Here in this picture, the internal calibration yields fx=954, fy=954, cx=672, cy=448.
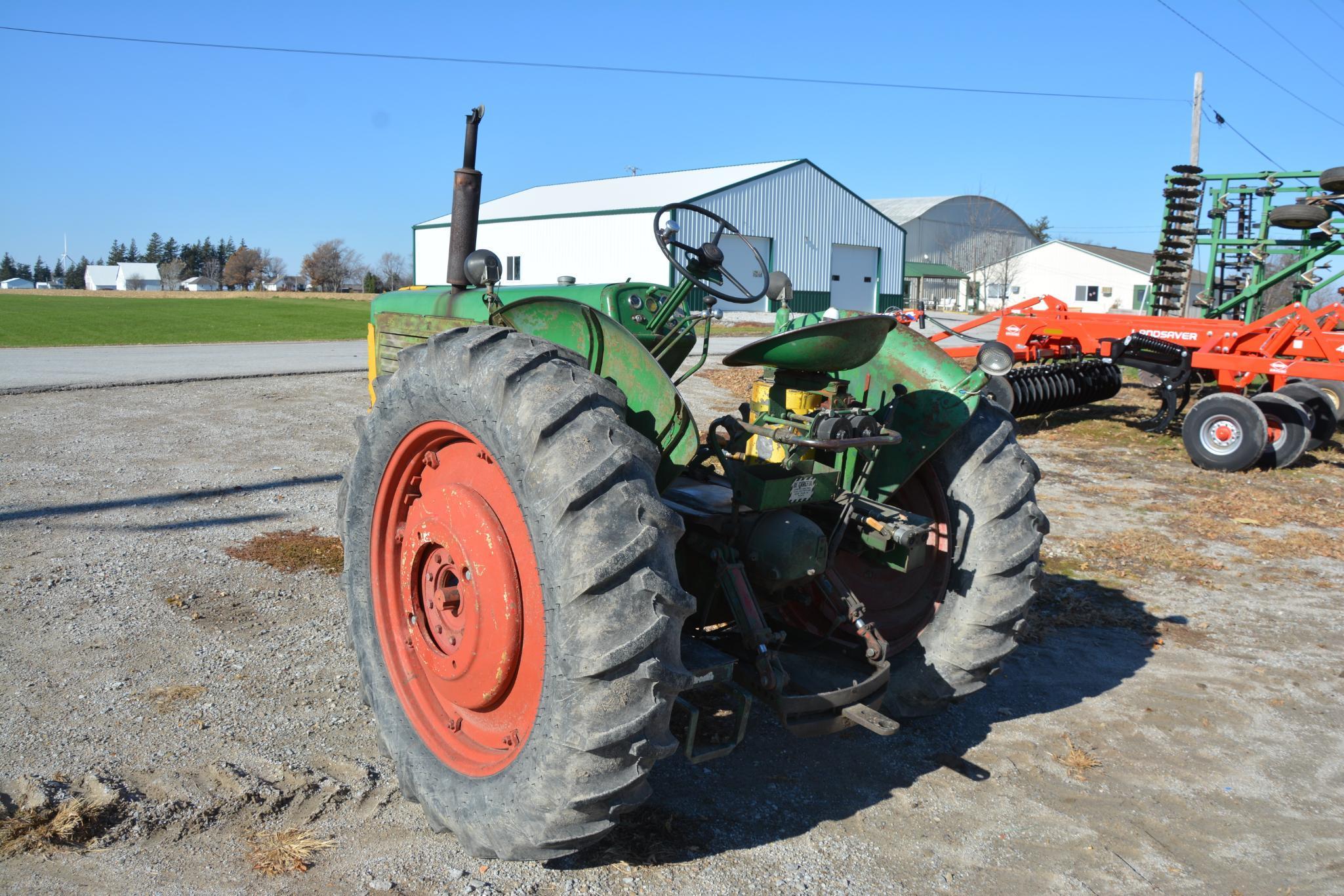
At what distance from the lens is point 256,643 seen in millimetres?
4398

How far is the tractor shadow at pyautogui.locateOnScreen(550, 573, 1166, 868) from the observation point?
9.96 ft

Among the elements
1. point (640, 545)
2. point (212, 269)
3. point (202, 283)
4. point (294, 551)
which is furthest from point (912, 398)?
point (212, 269)

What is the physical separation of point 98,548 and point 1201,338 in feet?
36.7

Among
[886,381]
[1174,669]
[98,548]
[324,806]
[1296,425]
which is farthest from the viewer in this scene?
[1296,425]

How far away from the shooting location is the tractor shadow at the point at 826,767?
3.04m

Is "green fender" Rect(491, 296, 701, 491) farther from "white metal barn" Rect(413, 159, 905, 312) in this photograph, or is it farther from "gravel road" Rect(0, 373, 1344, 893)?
"white metal barn" Rect(413, 159, 905, 312)

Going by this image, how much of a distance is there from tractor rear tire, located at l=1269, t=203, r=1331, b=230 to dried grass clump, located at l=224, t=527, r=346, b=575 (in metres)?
12.9

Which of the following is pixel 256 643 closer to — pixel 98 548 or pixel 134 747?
pixel 134 747

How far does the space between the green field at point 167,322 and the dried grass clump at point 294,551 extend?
17.5 meters

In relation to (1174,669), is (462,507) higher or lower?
higher

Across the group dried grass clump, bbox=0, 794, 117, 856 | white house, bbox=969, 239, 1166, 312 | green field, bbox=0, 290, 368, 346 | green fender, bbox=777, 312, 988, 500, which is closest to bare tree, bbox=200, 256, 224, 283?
green field, bbox=0, 290, 368, 346

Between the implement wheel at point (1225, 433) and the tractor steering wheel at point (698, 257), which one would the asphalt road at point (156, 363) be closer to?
the tractor steering wheel at point (698, 257)

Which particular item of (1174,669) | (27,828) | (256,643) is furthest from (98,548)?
(1174,669)

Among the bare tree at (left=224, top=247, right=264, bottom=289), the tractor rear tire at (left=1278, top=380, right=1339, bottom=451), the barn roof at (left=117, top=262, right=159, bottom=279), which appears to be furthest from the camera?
the barn roof at (left=117, top=262, right=159, bottom=279)
